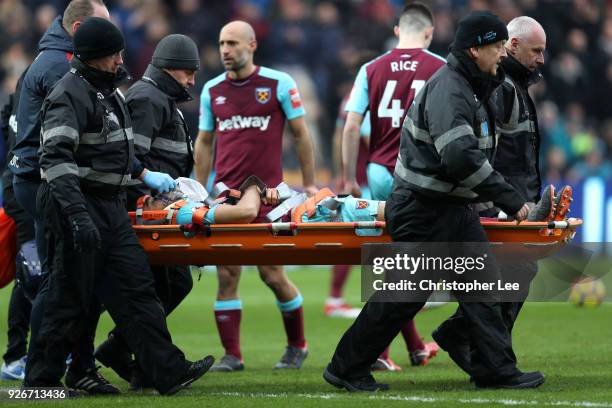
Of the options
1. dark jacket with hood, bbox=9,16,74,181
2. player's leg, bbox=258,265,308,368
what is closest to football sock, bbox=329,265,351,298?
player's leg, bbox=258,265,308,368

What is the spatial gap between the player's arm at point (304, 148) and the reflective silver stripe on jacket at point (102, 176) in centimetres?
255

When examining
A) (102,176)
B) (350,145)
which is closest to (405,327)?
(350,145)

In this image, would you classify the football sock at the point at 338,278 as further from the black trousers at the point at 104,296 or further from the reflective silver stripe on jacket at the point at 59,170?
the reflective silver stripe on jacket at the point at 59,170

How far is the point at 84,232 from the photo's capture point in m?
6.70

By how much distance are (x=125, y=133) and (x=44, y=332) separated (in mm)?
1211

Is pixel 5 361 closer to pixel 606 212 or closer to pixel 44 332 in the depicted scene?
pixel 44 332

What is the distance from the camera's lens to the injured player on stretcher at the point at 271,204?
7.35 meters

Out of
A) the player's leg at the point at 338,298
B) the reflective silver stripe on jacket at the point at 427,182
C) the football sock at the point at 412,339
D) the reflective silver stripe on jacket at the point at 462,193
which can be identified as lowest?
the player's leg at the point at 338,298

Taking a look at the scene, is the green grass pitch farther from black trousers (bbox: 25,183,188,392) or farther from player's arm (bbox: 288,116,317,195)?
player's arm (bbox: 288,116,317,195)

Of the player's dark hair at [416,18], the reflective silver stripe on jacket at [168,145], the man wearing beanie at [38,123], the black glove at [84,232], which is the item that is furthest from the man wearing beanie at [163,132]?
the player's dark hair at [416,18]

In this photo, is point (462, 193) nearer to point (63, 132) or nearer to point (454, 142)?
point (454, 142)

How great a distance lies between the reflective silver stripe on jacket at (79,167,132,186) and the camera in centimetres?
705

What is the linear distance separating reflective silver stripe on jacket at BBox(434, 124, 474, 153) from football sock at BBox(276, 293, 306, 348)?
A: 2.95 metres

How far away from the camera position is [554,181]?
19.0m
